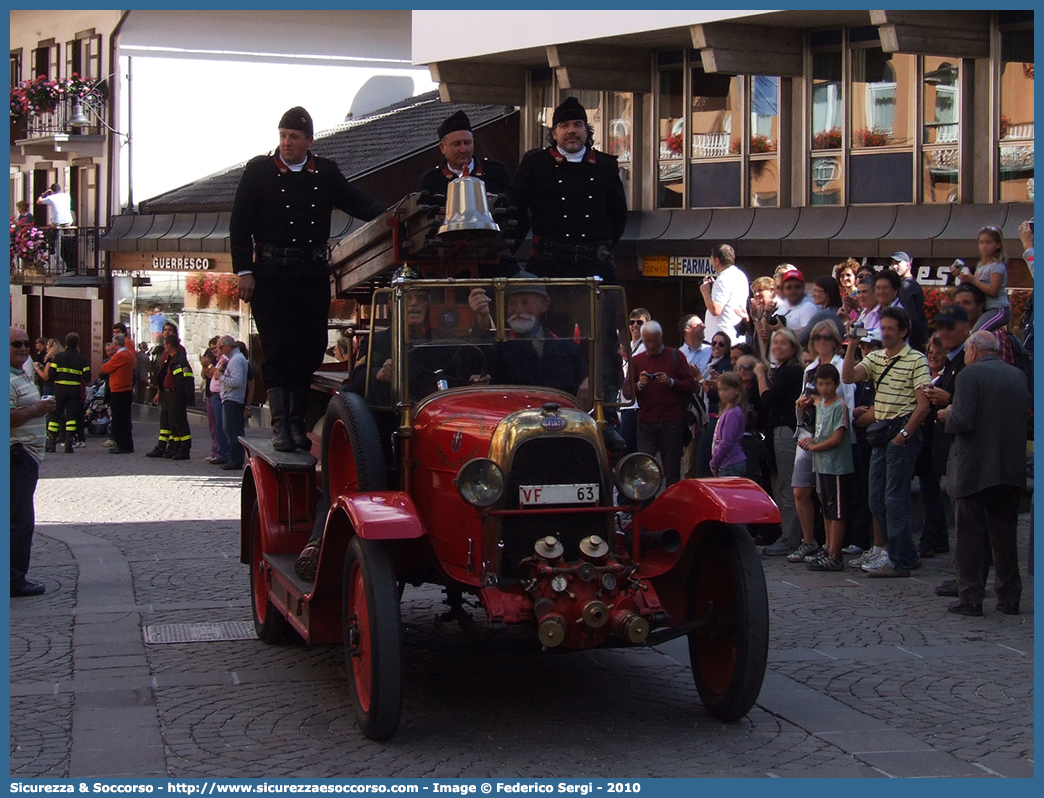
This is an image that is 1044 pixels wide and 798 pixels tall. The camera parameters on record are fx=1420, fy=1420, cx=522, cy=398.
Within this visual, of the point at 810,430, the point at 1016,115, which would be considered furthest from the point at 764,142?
the point at 810,430

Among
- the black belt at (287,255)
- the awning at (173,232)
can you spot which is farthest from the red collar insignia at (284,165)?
the awning at (173,232)

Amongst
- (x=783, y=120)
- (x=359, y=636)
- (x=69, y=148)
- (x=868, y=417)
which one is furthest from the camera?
(x=69, y=148)

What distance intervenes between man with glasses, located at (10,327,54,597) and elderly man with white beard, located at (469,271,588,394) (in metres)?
4.23

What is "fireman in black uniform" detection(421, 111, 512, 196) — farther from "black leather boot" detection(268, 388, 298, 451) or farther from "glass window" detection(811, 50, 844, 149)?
"glass window" detection(811, 50, 844, 149)

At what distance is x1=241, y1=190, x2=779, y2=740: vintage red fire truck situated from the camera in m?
6.12

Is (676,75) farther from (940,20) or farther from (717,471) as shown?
(717,471)

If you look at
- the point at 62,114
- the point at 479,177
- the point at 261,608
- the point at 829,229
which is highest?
the point at 62,114

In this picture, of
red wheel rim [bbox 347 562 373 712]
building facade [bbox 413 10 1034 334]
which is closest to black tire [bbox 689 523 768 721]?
red wheel rim [bbox 347 562 373 712]

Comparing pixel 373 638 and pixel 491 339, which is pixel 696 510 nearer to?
pixel 491 339

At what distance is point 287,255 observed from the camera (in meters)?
8.53

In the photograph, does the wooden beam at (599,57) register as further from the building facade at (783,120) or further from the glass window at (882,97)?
the glass window at (882,97)

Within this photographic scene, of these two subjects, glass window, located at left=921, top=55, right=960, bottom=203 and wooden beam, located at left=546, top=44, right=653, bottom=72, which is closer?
glass window, located at left=921, top=55, right=960, bottom=203

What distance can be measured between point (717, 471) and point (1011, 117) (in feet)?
27.0

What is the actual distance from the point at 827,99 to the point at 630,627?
1454 cm
